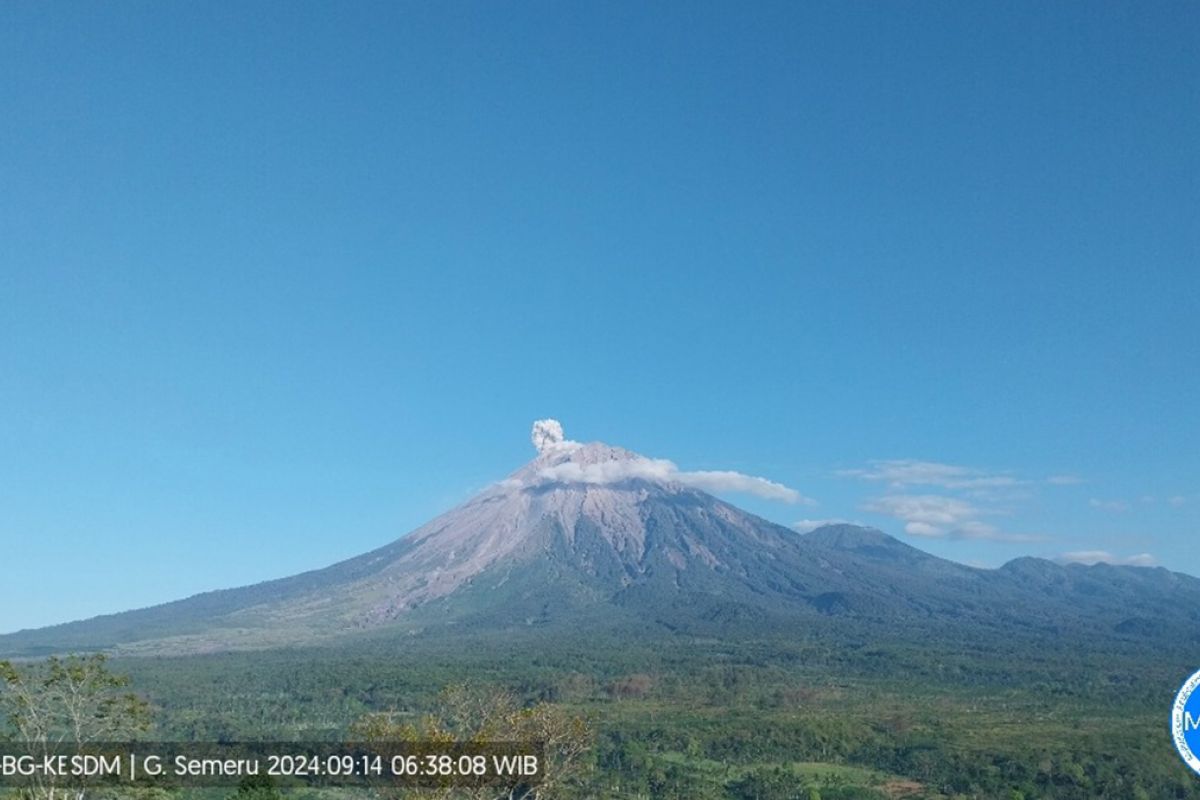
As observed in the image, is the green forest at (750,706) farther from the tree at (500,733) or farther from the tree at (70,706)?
the tree at (70,706)

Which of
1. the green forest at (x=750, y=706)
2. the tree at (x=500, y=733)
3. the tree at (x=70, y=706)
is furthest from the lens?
the green forest at (x=750, y=706)

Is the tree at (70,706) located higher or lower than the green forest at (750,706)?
higher

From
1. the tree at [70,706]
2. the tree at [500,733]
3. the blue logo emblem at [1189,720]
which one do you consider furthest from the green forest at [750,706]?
the blue logo emblem at [1189,720]

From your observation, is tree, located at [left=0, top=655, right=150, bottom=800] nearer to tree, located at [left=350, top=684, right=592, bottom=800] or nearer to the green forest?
the green forest

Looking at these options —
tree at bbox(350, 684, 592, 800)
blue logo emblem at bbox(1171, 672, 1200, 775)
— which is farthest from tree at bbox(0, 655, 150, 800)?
blue logo emblem at bbox(1171, 672, 1200, 775)

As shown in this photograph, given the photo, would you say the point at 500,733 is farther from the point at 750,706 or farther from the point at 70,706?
the point at 750,706

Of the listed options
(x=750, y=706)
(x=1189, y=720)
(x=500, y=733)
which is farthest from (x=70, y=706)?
(x=750, y=706)
